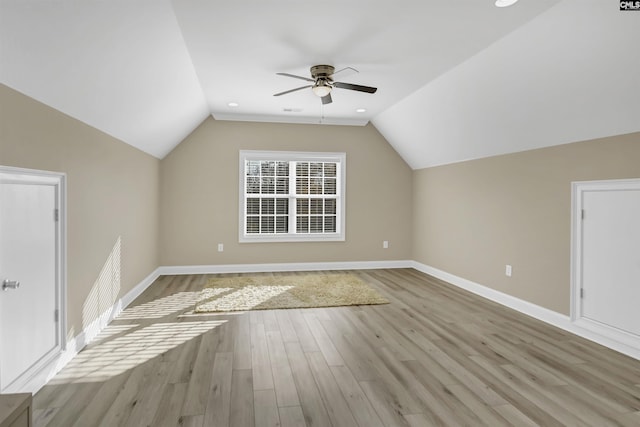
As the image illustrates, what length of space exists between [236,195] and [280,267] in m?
1.48

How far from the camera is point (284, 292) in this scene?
17.2 ft

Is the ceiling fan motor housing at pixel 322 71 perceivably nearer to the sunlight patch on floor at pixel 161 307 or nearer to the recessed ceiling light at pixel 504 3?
the recessed ceiling light at pixel 504 3

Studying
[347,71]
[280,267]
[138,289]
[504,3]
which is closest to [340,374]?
[504,3]

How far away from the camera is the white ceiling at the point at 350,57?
8.08 ft

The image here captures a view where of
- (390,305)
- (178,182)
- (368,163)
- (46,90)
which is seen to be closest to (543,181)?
(390,305)

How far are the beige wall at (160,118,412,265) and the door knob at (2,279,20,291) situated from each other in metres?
4.19

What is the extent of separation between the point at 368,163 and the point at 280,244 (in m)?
2.19

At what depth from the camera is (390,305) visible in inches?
184

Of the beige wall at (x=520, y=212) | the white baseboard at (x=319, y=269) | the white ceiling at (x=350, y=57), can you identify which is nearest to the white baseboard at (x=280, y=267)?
the white baseboard at (x=319, y=269)

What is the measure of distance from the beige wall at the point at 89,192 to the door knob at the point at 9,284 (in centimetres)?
69

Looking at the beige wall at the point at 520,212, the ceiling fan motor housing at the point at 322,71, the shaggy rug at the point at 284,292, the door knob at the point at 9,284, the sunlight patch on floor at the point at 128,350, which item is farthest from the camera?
the shaggy rug at the point at 284,292

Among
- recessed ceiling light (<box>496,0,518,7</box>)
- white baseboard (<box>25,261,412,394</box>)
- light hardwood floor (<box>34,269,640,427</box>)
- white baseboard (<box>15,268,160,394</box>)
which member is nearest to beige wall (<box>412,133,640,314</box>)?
light hardwood floor (<box>34,269,640,427</box>)

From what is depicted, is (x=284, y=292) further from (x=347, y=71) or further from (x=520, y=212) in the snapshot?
(x=520, y=212)

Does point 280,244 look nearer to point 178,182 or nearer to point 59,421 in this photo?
point 178,182
